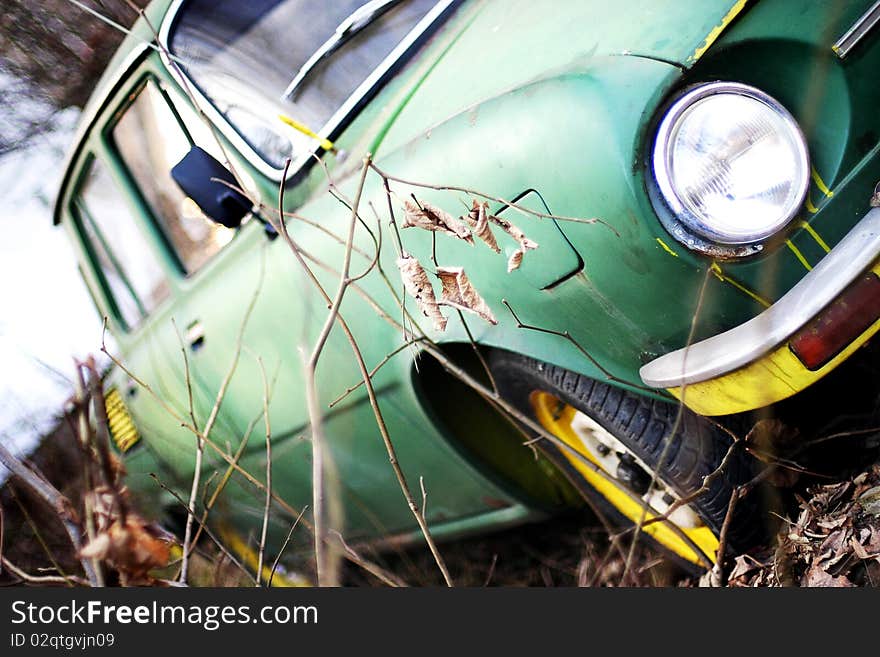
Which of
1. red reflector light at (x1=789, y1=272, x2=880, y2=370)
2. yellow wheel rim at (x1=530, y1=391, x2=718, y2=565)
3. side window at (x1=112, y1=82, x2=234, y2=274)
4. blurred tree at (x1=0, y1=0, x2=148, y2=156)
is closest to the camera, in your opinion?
red reflector light at (x1=789, y1=272, x2=880, y2=370)

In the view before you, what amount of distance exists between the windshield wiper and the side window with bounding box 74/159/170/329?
39.9 inches

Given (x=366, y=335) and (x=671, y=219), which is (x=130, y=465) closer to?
(x=366, y=335)

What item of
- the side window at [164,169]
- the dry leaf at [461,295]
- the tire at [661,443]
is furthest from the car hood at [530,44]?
the side window at [164,169]

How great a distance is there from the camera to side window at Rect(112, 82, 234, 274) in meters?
3.05

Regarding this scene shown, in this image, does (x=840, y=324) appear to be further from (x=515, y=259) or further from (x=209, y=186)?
(x=209, y=186)

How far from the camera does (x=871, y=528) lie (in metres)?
2.04

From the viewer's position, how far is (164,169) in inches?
125

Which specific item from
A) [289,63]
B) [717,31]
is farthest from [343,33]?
[717,31]

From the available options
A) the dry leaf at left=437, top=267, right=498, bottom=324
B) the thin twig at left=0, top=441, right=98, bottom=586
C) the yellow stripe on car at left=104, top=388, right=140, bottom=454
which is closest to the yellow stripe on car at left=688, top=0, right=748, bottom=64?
the dry leaf at left=437, top=267, right=498, bottom=324

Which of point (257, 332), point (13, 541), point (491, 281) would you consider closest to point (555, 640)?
point (491, 281)

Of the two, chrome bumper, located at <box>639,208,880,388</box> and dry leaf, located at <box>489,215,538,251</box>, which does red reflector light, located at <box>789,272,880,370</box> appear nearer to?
chrome bumper, located at <box>639,208,880,388</box>

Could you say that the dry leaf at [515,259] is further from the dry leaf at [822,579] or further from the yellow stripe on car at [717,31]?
the dry leaf at [822,579]

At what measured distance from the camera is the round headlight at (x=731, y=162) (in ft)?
5.81

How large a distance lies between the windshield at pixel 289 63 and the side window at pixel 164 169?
0.99 ft
